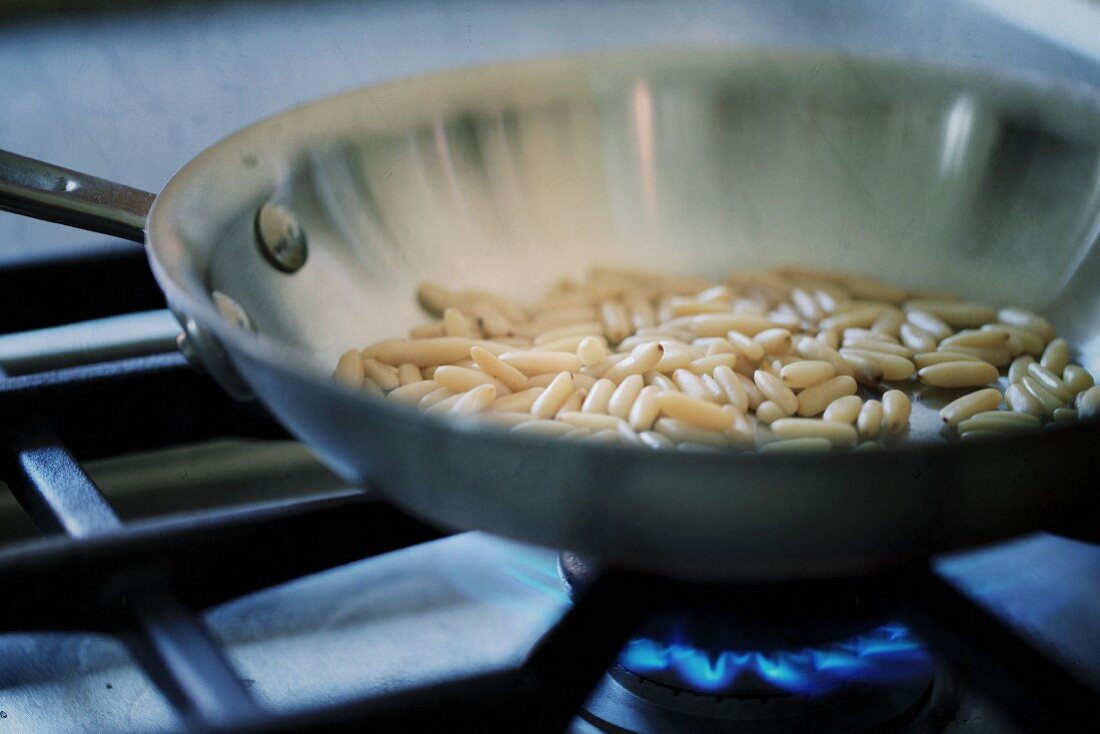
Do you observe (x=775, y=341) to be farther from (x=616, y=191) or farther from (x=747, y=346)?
(x=616, y=191)

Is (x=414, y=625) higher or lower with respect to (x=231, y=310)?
lower

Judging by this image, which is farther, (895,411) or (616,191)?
(616,191)

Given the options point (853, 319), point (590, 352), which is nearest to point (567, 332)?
point (590, 352)

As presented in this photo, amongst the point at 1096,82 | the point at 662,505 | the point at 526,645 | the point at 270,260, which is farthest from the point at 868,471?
the point at 1096,82

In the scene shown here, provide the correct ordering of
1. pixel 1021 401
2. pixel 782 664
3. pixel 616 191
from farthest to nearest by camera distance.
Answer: pixel 616 191 → pixel 1021 401 → pixel 782 664

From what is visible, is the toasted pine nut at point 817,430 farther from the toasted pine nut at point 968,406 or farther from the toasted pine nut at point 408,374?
the toasted pine nut at point 408,374

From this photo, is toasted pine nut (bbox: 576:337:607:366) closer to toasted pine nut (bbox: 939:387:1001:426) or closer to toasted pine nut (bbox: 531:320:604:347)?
toasted pine nut (bbox: 531:320:604:347)

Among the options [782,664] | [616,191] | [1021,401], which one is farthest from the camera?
[616,191]
